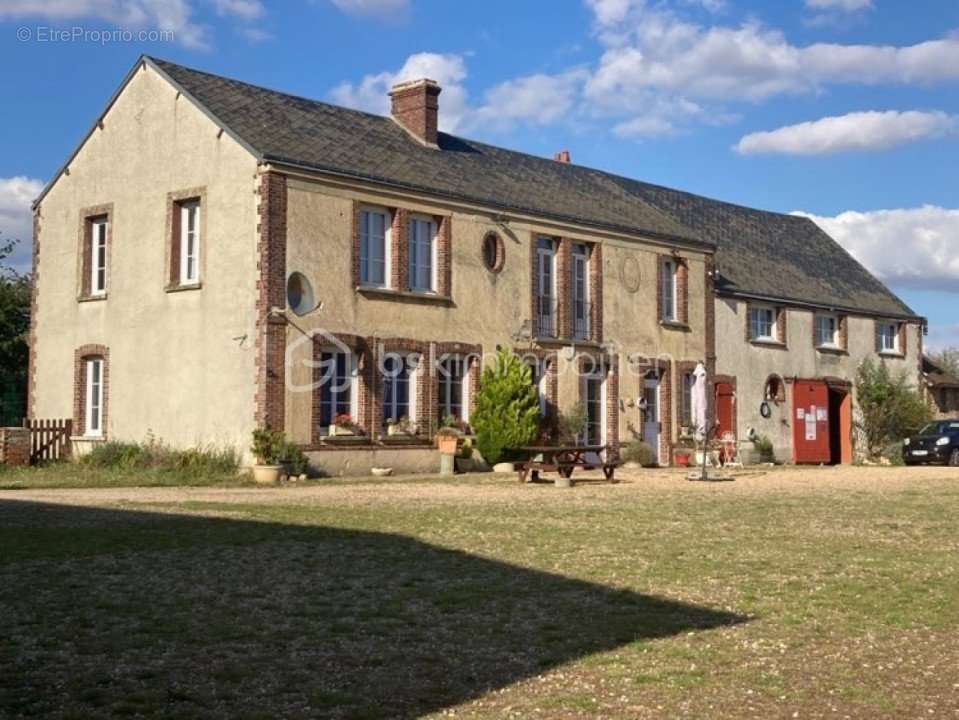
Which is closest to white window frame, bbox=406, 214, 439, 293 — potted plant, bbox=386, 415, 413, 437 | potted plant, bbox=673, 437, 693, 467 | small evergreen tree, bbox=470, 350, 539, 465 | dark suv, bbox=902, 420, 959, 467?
small evergreen tree, bbox=470, 350, 539, 465

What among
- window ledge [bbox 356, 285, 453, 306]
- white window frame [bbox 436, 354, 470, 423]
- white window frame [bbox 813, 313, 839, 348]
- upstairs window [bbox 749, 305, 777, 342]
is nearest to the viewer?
window ledge [bbox 356, 285, 453, 306]

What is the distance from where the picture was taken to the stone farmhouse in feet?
72.3

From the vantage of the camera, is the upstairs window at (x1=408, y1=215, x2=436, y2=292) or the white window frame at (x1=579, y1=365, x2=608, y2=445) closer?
the upstairs window at (x1=408, y1=215, x2=436, y2=292)

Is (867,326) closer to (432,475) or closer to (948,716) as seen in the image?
(432,475)

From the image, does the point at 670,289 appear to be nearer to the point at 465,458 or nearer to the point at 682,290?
the point at 682,290

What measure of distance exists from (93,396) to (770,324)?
1873cm

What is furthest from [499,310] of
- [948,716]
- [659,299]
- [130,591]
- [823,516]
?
[948,716]

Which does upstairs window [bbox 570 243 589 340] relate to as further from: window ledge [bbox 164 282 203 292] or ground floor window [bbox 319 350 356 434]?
window ledge [bbox 164 282 203 292]

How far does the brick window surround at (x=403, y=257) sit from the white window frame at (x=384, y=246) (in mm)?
33

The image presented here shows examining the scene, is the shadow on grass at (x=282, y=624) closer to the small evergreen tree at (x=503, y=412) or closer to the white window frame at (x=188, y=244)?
the white window frame at (x=188, y=244)

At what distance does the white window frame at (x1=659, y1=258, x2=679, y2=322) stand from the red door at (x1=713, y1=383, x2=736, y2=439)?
8.21 feet

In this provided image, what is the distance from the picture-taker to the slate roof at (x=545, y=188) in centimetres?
2338

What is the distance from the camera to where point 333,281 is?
22703 millimetres

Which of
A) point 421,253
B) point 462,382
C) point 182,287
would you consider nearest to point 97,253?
point 182,287
